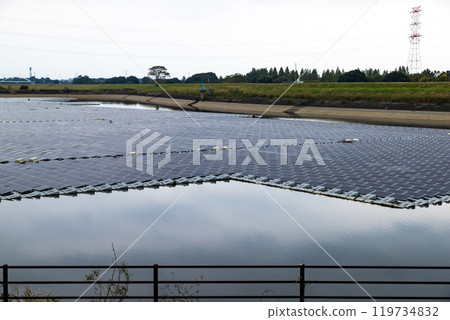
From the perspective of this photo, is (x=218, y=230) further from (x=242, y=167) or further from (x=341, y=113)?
(x=341, y=113)

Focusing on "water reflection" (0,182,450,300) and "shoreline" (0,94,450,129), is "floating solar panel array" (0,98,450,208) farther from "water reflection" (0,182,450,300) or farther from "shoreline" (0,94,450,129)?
"shoreline" (0,94,450,129)

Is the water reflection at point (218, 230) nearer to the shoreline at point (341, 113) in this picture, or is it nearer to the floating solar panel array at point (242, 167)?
the floating solar panel array at point (242, 167)

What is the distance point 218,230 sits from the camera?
10438 mm

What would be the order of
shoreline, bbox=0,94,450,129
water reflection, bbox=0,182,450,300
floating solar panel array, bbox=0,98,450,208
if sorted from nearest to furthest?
water reflection, bbox=0,182,450,300 → floating solar panel array, bbox=0,98,450,208 → shoreline, bbox=0,94,450,129

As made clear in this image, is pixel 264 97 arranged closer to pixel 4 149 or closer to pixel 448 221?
pixel 4 149

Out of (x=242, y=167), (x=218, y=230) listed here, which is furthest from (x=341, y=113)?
(x=218, y=230)

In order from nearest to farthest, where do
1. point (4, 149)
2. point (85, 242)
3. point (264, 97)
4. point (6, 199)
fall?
point (85, 242) → point (6, 199) → point (4, 149) → point (264, 97)

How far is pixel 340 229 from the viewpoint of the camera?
10.4 meters

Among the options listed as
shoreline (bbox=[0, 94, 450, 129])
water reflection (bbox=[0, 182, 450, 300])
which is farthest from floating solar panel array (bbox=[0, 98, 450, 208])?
shoreline (bbox=[0, 94, 450, 129])

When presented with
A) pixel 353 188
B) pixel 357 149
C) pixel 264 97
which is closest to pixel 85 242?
pixel 353 188

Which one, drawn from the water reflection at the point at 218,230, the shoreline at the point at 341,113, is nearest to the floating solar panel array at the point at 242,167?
the water reflection at the point at 218,230

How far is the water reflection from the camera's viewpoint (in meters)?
8.91

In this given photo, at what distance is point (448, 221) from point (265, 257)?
4.88 metres


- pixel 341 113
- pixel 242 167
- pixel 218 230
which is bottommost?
pixel 218 230
